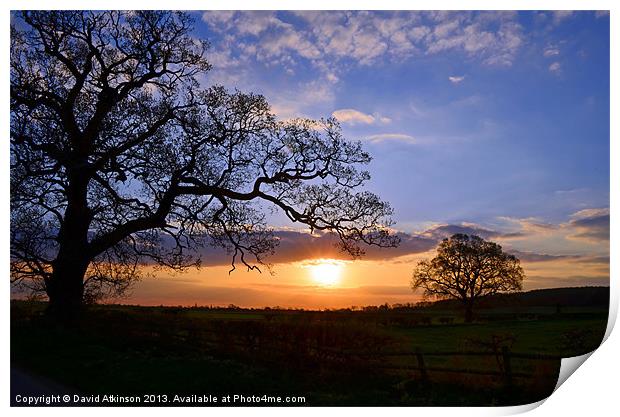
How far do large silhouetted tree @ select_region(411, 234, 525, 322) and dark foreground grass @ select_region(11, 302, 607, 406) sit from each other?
146cm

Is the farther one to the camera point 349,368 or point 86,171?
point 86,171

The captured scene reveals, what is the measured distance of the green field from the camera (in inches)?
381

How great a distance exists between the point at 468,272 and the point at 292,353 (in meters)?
7.62

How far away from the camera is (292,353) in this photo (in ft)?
34.6

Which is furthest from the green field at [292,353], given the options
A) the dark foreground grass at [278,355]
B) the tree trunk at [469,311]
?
the tree trunk at [469,311]

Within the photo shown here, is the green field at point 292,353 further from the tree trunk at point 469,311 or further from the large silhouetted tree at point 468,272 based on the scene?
the tree trunk at point 469,311

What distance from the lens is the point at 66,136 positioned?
11547 millimetres

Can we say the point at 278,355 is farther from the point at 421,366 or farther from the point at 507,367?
the point at 507,367

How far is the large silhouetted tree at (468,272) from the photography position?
12297 mm

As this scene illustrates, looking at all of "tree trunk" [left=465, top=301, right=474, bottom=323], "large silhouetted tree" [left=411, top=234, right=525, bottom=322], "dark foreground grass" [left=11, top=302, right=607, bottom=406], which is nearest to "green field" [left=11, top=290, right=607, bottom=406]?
"dark foreground grass" [left=11, top=302, right=607, bottom=406]
